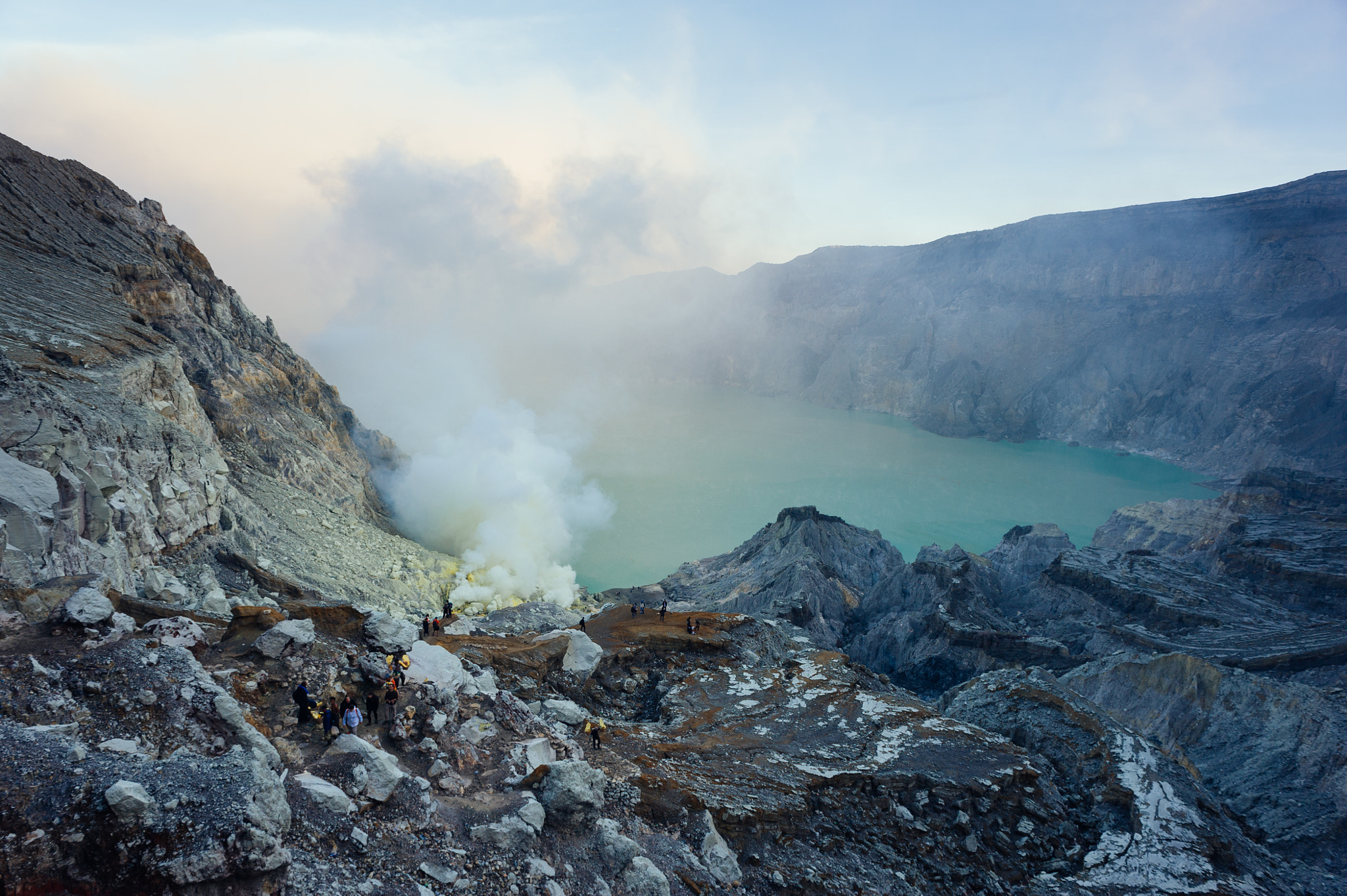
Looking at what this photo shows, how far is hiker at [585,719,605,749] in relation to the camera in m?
11.8

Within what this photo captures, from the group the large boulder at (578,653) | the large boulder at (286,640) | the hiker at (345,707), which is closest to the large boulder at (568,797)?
the hiker at (345,707)

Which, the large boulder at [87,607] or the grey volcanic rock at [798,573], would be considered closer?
the large boulder at [87,607]

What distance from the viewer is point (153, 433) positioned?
62.6 feet

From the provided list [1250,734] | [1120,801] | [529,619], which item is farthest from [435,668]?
[1250,734]

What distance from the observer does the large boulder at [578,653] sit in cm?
1641

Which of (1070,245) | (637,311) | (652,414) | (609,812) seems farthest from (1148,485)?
(637,311)

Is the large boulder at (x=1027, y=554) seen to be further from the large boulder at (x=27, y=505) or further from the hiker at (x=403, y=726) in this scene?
the large boulder at (x=27, y=505)

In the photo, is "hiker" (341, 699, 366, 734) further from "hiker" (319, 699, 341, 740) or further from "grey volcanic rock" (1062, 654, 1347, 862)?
"grey volcanic rock" (1062, 654, 1347, 862)

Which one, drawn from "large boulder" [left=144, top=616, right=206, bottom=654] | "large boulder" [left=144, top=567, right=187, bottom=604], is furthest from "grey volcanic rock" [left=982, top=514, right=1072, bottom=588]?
"large boulder" [left=144, top=567, right=187, bottom=604]

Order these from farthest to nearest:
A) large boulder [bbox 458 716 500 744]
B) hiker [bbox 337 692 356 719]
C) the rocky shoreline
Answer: large boulder [bbox 458 716 500 744] → hiker [bbox 337 692 356 719] → the rocky shoreline

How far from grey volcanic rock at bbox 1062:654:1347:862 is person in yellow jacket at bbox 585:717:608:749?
16.1 meters

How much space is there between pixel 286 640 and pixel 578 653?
788 cm

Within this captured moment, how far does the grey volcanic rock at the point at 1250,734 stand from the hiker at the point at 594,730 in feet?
52.7

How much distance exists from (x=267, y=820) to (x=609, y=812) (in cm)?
516
